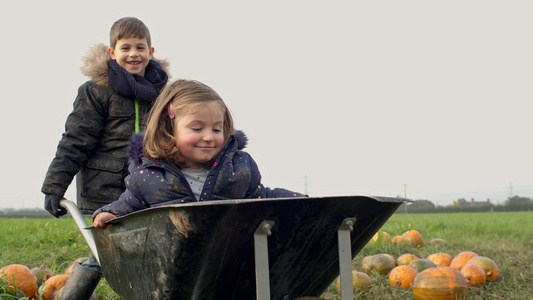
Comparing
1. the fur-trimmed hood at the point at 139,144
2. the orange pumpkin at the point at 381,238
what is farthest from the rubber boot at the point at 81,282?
the orange pumpkin at the point at 381,238

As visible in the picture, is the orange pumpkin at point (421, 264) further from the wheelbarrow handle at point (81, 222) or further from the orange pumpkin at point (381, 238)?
the wheelbarrow handle at point (81, 222)

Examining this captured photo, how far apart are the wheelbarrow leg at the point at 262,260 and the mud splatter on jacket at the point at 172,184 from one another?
553mm

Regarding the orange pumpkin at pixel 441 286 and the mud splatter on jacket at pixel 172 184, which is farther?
the orange pumpkin at pixel 441 286

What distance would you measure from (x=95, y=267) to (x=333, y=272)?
5.01ft

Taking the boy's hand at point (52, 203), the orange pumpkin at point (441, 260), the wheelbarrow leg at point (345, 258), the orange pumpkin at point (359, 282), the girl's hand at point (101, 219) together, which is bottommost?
the orange pumpkin at point (359, 282)

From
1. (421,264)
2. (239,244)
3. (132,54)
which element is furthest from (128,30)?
(421,264)

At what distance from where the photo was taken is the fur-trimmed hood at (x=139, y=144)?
2291 mm

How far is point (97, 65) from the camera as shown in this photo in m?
3.27

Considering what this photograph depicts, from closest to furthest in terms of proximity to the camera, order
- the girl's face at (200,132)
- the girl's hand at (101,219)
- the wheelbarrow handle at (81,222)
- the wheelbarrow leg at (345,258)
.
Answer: the wheelbarrow leg at (345,258), the girl's hand at (101,219), the girl's face at (200,132), the wheelbarrow handle at (81,222)

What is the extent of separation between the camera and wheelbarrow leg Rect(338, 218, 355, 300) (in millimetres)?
1701

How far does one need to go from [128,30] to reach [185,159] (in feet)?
4.29

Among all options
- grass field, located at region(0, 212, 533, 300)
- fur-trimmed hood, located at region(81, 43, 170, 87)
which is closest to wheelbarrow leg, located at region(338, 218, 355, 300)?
grass field, located at region(0, 212, 533, 300)

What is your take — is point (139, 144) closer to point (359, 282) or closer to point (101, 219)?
point (101, 219)

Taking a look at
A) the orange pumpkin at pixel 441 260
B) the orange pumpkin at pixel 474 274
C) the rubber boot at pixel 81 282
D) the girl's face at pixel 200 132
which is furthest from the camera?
the orange pumpkin at pixel 441 260
